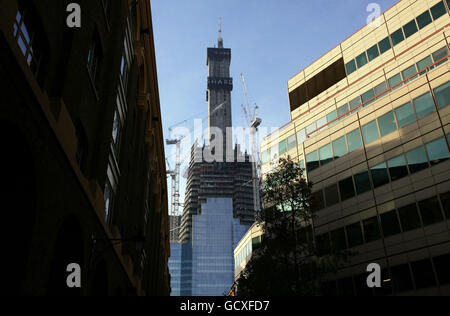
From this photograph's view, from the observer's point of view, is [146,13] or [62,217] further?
[146,13]

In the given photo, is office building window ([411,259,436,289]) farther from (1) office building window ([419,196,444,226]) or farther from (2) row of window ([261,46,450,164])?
(2) row of window ([261,46,450,164])

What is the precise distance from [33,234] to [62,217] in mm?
2047

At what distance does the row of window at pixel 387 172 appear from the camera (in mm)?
25125

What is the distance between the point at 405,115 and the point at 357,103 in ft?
27.3

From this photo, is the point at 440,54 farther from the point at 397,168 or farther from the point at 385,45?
the point at 397,168

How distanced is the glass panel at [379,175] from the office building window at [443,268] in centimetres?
652

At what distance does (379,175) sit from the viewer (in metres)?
28.4

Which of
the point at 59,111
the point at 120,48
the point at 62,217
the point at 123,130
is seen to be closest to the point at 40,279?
the point at 62,217

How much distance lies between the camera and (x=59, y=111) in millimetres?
11680

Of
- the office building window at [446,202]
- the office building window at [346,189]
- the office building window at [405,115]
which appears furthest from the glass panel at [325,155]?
the office building window at [446,202]

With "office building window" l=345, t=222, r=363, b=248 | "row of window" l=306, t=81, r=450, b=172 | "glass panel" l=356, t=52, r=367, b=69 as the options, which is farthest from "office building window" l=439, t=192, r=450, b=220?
"glass panel" l=356, t=52, r=367, b=69

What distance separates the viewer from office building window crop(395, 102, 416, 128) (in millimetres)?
27464

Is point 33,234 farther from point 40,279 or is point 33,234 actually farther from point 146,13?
point 146,13

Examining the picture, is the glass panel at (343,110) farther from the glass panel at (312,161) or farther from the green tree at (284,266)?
the green tree at (284,266)
